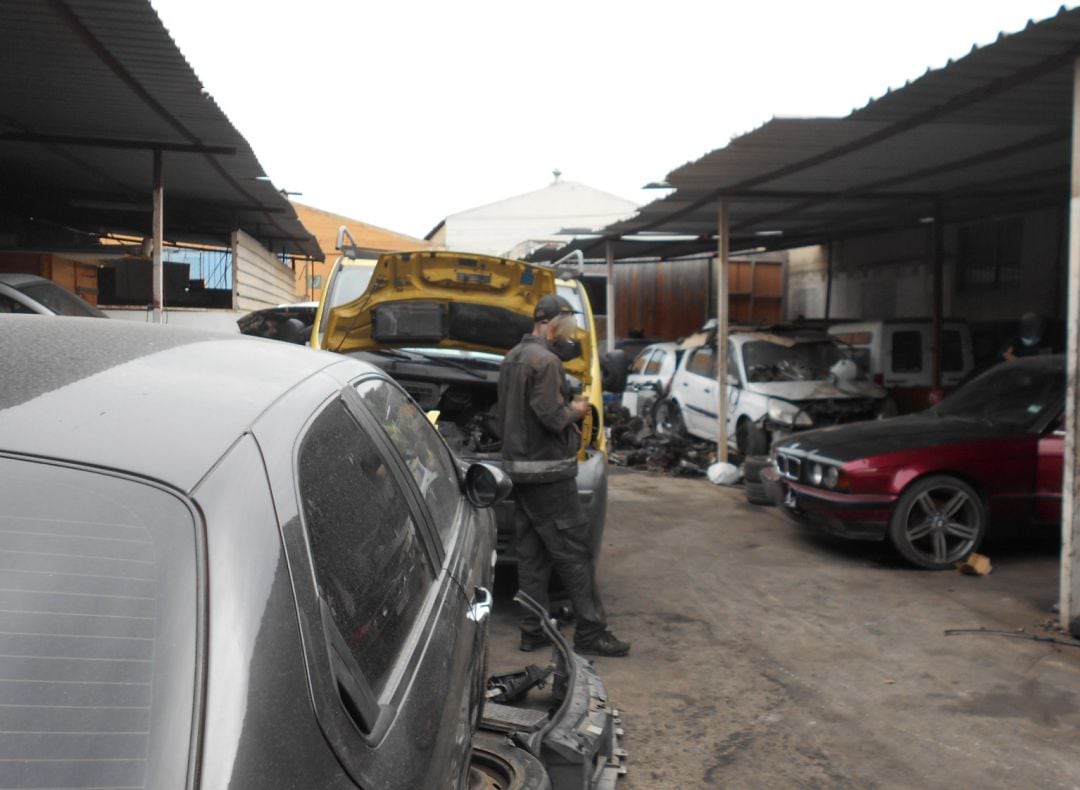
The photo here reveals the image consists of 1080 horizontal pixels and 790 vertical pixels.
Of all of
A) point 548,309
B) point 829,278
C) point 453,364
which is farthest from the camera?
point 829,278

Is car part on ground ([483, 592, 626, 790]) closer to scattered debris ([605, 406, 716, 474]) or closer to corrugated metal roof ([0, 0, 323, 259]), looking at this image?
corrugated metal roof ([0, 0, 323, 259])

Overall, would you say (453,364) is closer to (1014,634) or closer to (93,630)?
(1014,634)

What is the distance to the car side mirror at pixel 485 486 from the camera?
3.46m

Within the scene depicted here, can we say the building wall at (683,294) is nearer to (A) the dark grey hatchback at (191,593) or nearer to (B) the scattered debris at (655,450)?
(B) the scattered debris at (655,450)

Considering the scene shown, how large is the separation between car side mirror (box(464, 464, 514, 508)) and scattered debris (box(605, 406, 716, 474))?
907 centimetres

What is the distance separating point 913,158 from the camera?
31.1ft

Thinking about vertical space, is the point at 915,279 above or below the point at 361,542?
above

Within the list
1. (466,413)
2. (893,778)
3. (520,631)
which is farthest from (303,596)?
(466,413)

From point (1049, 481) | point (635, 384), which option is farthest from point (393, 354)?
point (635, 384)

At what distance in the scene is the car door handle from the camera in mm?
2531

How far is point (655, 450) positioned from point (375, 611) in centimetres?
1158

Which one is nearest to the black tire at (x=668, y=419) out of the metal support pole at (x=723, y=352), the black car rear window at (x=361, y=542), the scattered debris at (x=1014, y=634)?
the metal support pole at (x=723, y=352)

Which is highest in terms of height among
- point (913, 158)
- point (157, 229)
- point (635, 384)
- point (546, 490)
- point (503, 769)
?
point (913, 158)

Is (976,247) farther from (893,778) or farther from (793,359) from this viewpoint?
(893,778)
